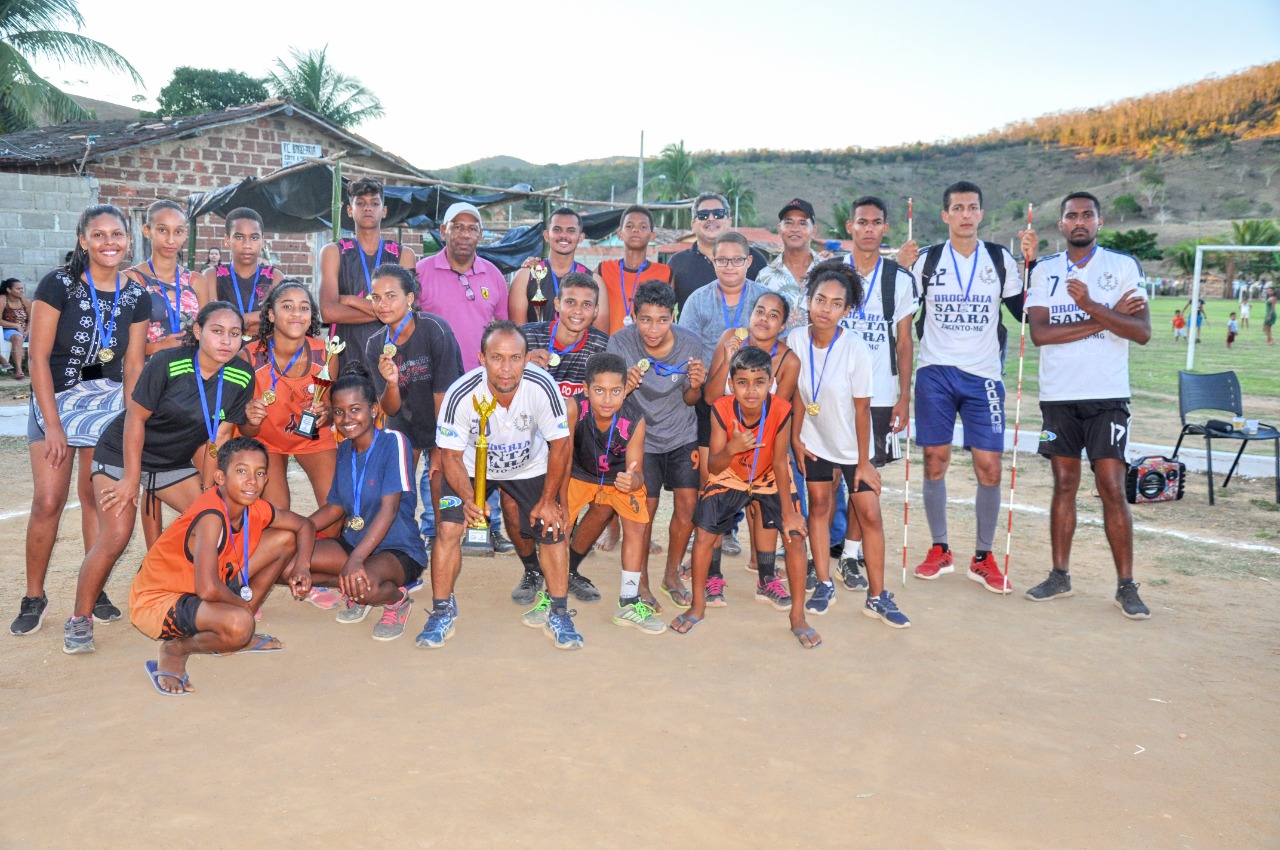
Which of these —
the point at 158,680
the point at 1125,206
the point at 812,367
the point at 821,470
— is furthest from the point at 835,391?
the point at 1125,206

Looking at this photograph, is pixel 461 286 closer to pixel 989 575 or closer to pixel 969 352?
pixel 969 352

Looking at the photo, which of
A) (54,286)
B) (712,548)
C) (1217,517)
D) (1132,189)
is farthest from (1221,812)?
(1132,189)

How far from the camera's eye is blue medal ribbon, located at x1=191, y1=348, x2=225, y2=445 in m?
4.48

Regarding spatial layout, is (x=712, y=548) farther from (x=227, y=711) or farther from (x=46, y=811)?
(x=46, y=811)

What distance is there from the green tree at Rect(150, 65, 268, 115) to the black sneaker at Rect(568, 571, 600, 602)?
48823 millimetres

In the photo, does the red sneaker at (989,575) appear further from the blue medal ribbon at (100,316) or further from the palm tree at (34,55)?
the palm tree at (34,55)

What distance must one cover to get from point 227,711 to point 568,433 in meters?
2.00

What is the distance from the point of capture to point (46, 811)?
9.91 feet

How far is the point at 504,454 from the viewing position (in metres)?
4.86

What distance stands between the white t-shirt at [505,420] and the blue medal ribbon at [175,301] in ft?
5.75

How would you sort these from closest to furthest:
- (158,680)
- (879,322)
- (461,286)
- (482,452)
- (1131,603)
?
(158,680), (482,452), (1131,603), (879,322), (461,286)

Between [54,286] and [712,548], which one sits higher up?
[54,286]

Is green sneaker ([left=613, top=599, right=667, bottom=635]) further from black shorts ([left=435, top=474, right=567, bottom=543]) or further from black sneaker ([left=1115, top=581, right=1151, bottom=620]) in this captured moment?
black sneaker ([left=1115, top=581, right=1151, bottom=620])

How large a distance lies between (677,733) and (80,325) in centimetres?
350
